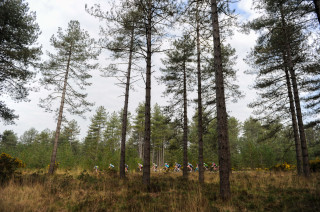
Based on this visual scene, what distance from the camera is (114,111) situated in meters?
41.3

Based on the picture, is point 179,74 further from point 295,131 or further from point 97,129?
point 97,129

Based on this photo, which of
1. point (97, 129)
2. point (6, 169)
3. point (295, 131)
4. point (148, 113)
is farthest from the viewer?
point (97, 129)

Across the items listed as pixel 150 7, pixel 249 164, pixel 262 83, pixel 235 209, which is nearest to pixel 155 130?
pixel 249 164

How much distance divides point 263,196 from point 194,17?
7.38 metres

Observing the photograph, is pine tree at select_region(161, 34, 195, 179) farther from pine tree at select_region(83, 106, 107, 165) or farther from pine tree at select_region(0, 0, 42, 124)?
pine tree at select_region(83, 106, 107, 165)

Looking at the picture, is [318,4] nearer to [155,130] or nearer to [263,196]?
[263,196]

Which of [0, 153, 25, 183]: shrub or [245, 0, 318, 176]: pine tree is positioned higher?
[245, 0, 318, 176]: pine tree

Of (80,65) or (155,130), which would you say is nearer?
(80,65)

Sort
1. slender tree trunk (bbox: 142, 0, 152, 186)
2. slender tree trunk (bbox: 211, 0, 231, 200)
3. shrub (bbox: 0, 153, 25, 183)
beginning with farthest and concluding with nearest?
shrub (bbox: 0, 153, 25, 183) < slender tree trunk (bbox: 142, 0, 152, 186) < slender tree trunk (bbox: 211, 0, 231, 200)

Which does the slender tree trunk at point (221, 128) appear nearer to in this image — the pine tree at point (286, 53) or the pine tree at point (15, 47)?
the pine tree at point (286, 53)

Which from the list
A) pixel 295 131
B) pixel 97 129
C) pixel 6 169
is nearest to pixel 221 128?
pixel 295 131

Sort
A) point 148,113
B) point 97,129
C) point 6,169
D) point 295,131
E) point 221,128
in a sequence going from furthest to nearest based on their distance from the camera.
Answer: point 97,129, point 295,131, point 6,169, point 148,113, point 221,128

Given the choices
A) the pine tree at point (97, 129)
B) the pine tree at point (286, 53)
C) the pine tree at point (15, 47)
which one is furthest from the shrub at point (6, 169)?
the pine tree at point (97, 129)

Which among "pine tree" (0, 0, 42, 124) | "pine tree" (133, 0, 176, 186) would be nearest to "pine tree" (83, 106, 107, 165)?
"pine tree" (0, 0, 42, 124)
